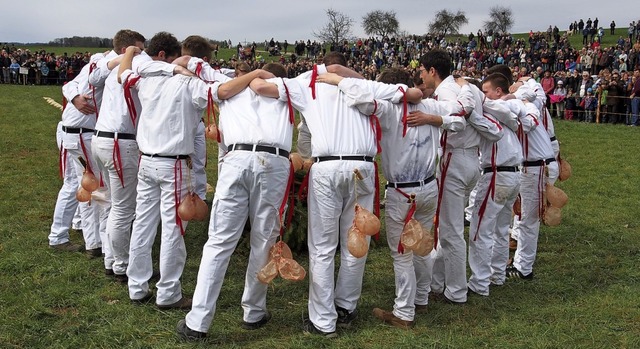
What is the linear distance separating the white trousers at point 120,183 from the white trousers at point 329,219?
Result: 6.59 feet

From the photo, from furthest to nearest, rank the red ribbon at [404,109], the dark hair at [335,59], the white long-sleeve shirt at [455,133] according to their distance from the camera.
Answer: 1. the dark hair at [335,59]
2. the white long-sleeve shirt at [455,133]
3. the red ribbon at [404,109]

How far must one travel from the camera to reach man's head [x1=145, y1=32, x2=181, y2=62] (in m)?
5.92

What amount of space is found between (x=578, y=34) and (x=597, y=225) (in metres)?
50.1

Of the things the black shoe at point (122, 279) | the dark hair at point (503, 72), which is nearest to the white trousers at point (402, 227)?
the dark hair at point (503, 72)

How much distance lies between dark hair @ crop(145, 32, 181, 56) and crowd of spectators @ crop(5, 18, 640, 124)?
166 cm

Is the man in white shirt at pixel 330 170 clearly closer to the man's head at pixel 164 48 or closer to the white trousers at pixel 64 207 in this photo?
the man's head at pixel 164 48

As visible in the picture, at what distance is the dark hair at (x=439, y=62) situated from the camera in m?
5.81

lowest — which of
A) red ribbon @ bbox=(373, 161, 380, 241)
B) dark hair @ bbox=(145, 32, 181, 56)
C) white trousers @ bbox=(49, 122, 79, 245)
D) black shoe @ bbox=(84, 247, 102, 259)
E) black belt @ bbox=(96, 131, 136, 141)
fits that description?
black shoe @ bbox=(84, 247, 102, 259)

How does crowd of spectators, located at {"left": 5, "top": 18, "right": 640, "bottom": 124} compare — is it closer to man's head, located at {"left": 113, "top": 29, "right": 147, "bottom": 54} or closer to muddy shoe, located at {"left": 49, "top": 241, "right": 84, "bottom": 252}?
man's head, located at {"left": 113, "top": 29, "right": 147, "bottom": 54}

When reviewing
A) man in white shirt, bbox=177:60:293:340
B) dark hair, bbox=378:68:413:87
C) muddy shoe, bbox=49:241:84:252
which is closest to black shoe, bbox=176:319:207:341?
man in white shirt, bbox=177:60:293:340

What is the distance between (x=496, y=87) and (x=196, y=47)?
3160 millimetres

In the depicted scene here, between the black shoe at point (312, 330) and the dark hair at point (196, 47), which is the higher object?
the dark hair at point (196, 47)

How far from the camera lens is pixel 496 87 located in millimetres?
6609

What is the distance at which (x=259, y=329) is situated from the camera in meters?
5.29
